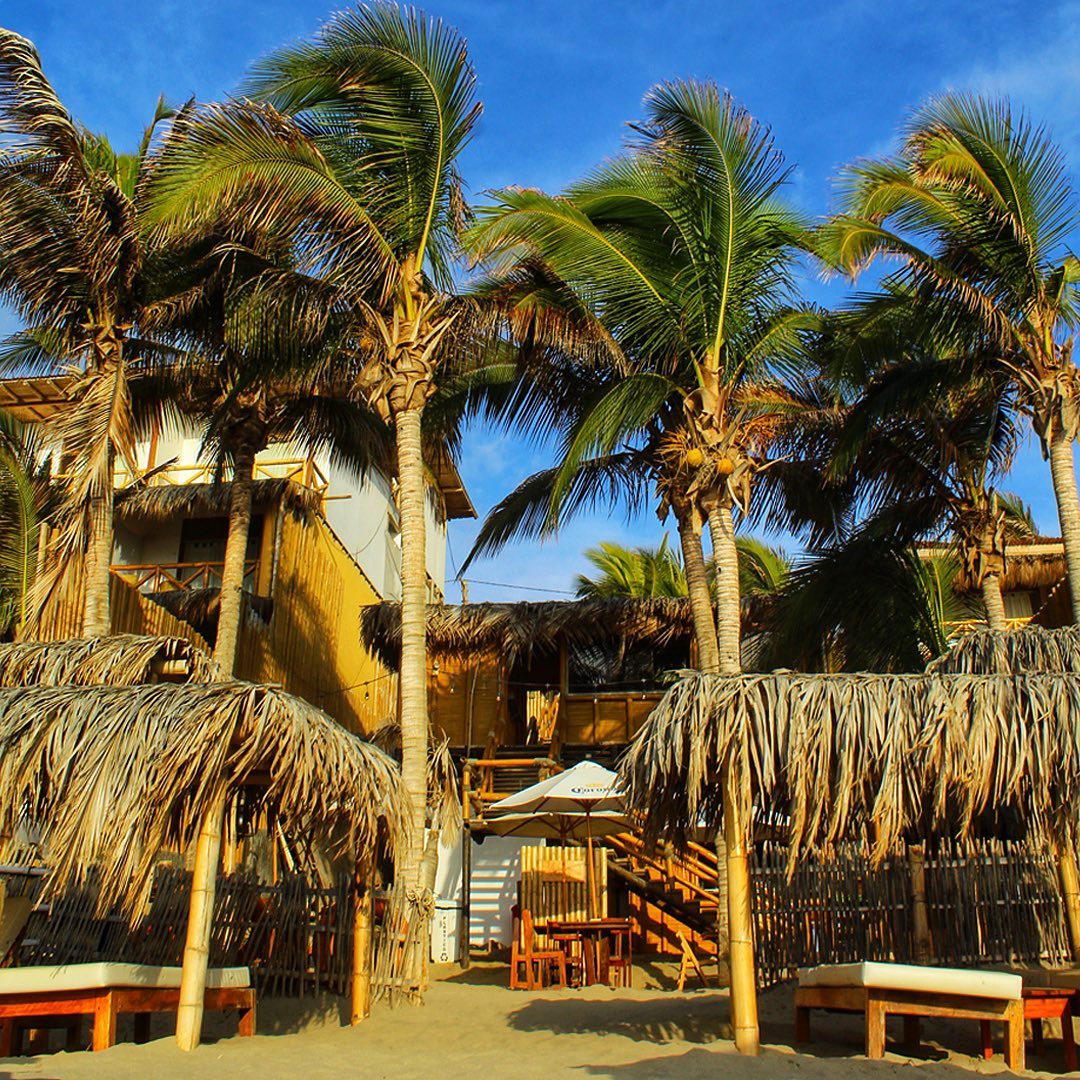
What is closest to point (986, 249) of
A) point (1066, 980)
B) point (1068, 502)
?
point (1068, 502)

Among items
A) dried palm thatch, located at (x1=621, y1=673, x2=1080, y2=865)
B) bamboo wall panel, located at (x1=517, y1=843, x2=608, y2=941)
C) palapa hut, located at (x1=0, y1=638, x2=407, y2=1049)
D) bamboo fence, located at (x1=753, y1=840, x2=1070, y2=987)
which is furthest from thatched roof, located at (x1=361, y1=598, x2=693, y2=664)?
dried palm thatch, located at (x1=621, y1=673, x2=1080, y2=865)

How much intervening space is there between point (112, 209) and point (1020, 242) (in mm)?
8640

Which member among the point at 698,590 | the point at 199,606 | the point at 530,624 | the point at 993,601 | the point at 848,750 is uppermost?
the point at 199,606

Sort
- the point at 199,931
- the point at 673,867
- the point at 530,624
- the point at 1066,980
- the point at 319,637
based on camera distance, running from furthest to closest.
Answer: the point at 319,637 < the point at 530,624 < the point at 673,867 < the point at 199,931 < the point at 1066,980

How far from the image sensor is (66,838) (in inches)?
276

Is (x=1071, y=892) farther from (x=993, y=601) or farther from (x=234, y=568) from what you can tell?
(x=234, y=568)

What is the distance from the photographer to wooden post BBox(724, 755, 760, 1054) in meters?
7.11

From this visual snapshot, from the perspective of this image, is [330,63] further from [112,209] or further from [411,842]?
[411,842]

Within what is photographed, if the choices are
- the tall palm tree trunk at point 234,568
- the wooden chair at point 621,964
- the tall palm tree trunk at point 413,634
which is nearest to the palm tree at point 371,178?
the tall palm tree trunk at point 413,634

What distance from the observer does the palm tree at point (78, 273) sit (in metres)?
11.1

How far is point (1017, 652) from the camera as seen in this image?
385 inches

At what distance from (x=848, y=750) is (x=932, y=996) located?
144cm

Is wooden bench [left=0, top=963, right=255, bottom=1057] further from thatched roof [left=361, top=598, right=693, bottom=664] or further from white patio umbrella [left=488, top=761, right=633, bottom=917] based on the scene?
thatched roof [left=361, top=598, right=693, bottom=664]

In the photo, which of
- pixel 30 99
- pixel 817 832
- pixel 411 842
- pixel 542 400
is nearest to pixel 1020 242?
pixel 542 400
